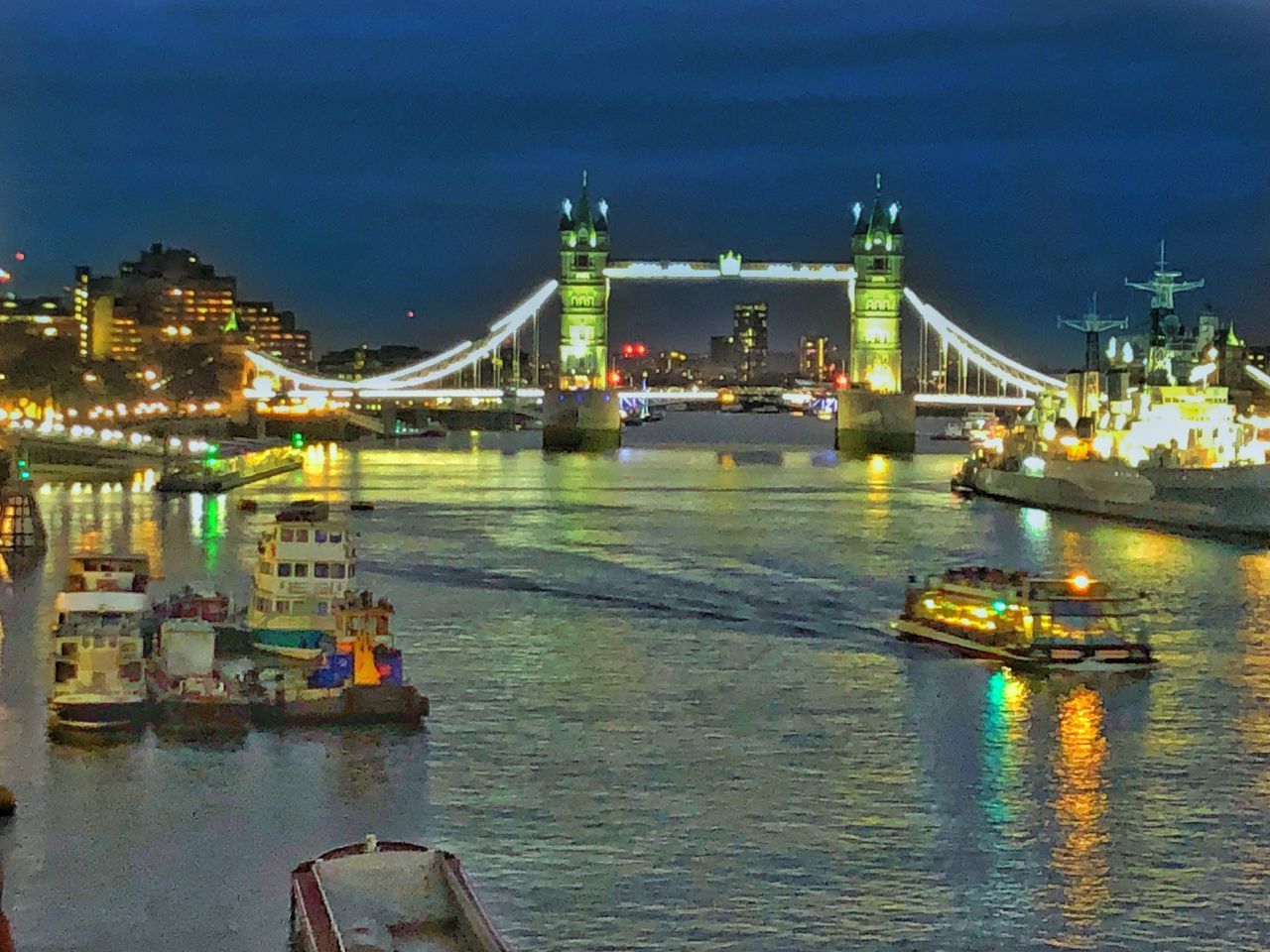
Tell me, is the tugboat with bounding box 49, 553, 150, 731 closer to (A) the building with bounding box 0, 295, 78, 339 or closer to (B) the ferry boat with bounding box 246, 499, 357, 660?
(B) the ferry boat with bounding box 246, 499, 357, 660

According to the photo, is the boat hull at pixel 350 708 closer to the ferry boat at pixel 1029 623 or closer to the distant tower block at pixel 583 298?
the ferry boat at pixel 1029 623

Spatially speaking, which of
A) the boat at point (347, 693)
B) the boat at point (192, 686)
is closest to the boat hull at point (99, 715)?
the boat at point (192, 686)

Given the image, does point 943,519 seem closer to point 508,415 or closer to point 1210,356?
point 1210,356

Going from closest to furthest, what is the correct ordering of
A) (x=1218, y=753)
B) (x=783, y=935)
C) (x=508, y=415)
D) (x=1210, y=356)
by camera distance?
(x=783, y=935) < (x=1218, y=753) < (x=1210, y=356) < (x=508, y=415)

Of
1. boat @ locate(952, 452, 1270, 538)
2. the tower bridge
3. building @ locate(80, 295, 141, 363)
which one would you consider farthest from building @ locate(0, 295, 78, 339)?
boat @ locate(952, 452, 1270, 538)

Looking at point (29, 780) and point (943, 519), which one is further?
point (943, 519)

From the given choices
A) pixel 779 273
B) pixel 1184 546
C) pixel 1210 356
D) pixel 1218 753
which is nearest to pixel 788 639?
pixel 1218 753

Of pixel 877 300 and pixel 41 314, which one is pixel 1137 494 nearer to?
pixel 877 300
